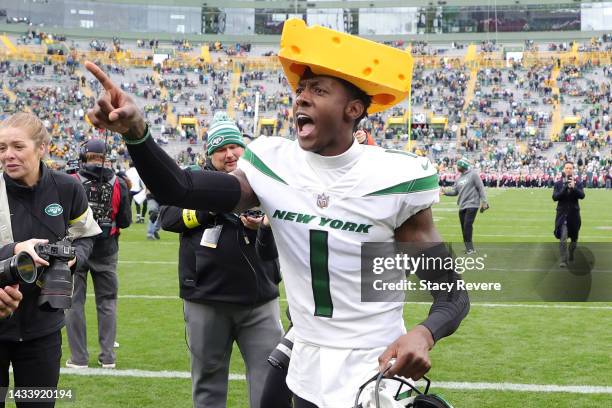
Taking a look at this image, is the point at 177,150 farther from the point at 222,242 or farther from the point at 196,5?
the point at 222,242

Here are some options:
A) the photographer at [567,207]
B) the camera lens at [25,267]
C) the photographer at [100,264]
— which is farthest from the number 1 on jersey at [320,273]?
the photographer at [567,207]

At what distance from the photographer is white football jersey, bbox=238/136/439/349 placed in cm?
277

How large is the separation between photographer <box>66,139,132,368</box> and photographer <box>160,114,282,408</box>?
231 cm

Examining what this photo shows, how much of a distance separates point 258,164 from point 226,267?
183cm

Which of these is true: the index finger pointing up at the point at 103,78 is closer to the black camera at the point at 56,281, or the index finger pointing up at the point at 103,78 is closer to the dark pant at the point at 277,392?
the black camera at the point at 56,281

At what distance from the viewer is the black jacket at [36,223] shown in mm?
3602

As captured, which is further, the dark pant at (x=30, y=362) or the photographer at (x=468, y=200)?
the photographer at (x=468, y=200)

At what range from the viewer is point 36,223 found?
12.1 feet

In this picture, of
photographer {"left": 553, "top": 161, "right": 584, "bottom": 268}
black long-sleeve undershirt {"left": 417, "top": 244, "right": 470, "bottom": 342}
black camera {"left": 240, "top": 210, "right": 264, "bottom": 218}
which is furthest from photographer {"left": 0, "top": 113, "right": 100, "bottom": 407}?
photographer {"left": 553, "top": 161, "right": 584, "bottom": 268}

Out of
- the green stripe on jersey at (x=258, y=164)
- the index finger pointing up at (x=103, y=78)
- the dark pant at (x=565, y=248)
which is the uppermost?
the index finger pointing up at (x=103, y=78)

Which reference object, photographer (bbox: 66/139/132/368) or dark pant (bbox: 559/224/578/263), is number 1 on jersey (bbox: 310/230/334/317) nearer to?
photographer (bbox: 66/139/132/368)

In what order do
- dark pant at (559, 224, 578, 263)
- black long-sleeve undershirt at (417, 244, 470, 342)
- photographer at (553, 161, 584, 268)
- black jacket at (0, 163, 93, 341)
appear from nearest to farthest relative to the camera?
black long-sleeve undershirt at (417, 244, 470, 342) → black jacket at (0, 163, 93, 341) → photographer at (553, 161, 584, 268) → dark pant at (559, 224, 578, 263)

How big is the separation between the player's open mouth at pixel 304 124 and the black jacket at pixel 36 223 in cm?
150

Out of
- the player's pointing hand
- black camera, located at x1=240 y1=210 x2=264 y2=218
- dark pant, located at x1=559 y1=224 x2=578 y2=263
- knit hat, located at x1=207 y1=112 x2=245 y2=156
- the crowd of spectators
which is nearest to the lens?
the player's pointing hand
